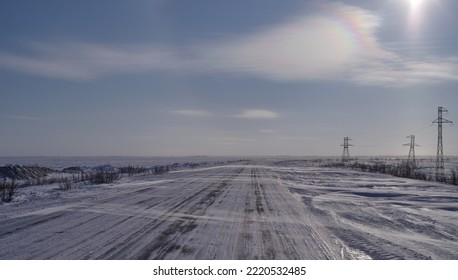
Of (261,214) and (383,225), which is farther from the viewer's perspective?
(261,214)

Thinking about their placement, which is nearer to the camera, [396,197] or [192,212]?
[192,212]

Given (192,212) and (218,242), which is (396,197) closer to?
(192,212)

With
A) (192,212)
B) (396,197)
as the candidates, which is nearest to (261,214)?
(192,212)

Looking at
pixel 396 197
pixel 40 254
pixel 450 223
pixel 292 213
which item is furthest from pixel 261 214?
pixel 396 197

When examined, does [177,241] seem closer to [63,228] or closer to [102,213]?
[63,228]
